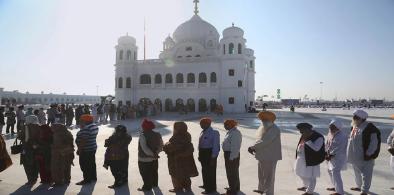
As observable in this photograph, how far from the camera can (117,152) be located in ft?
23.1

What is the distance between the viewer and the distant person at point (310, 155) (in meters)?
6.24

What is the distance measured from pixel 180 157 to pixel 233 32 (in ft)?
119

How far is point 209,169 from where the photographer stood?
671 centimetres

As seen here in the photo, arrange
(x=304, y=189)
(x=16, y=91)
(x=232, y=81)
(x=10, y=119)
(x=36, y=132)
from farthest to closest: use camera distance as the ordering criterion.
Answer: (x=16, y=91) < (x=232, y=81) < (x=10, y=119) < (x=36, y=132) < (x=304, y=189)

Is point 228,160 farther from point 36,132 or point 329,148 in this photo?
point 36,132

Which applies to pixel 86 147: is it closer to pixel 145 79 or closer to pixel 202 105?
pixel 202 105

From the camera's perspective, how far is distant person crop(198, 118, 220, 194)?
6.66 meters

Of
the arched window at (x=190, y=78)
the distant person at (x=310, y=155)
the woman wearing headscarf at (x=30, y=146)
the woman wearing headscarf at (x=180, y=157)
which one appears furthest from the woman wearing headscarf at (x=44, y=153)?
the arched window at (x=190, y=78)

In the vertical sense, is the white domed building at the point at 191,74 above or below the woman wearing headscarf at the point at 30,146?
above

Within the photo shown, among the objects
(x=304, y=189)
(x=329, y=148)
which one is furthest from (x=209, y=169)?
(x=329, y=148)

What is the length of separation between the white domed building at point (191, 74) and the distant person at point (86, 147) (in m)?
32.9

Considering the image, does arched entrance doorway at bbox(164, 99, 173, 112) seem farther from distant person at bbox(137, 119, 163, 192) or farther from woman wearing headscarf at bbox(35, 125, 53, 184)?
distant person at bbox(137, 119, 163, 192)

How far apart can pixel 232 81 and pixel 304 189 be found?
3478cm

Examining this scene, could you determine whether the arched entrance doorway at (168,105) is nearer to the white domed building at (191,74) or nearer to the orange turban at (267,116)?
the white domed building at (191,74)
